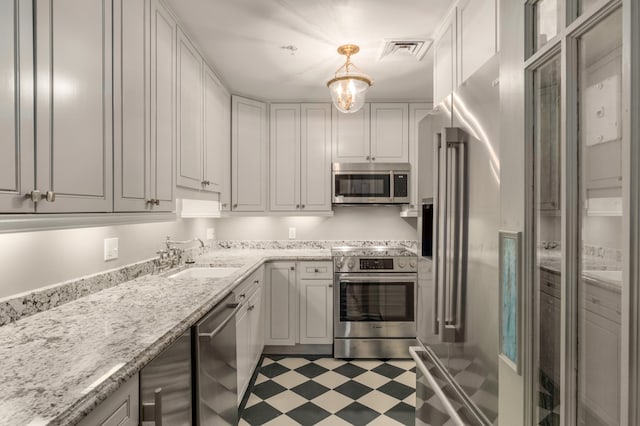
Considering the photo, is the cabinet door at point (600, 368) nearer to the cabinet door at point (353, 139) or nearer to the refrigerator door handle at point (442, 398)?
the refrigerator door handle at point (442, 398)

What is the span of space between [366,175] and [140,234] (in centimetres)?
215

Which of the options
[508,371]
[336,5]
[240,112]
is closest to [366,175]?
[240,112]

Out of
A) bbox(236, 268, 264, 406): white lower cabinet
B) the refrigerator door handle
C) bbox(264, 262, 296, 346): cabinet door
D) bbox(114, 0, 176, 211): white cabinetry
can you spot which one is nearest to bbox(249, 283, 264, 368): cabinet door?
bbox(236, 268, 264, 406): white lower cabinet

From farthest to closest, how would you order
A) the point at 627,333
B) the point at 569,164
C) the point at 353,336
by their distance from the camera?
the point at 353,336 → the point at 569,164 → the point at 627,333

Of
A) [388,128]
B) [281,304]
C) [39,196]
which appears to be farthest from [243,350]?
[388,128]

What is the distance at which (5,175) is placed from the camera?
3.02ft

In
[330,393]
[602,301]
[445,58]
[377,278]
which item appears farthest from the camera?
[377,278]

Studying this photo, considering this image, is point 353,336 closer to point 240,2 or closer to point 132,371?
point 132,371

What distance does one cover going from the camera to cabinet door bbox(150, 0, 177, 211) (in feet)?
5.91

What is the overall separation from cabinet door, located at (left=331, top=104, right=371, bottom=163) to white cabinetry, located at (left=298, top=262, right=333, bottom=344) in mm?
1142

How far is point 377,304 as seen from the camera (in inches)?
125

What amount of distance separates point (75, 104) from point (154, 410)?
3.43ft

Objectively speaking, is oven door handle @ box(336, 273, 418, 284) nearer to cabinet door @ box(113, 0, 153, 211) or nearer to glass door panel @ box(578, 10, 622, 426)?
cabinet door @ box(113, 0, 153, 211)

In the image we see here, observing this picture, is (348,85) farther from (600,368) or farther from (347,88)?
(600,368)
